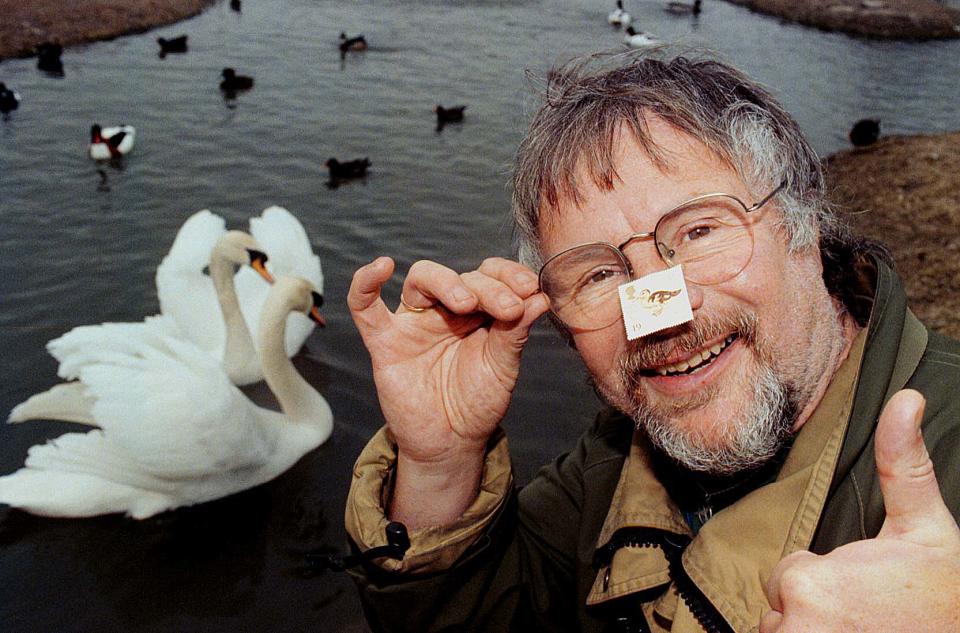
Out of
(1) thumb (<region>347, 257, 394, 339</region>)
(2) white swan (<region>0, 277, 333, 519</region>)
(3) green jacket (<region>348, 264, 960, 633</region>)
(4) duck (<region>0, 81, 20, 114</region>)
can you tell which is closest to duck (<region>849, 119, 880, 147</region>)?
(2) white swan (<region>0, 277, 333, 519</region>)

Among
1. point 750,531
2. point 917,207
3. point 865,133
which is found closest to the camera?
point 750,531

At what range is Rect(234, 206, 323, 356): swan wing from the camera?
623 cm

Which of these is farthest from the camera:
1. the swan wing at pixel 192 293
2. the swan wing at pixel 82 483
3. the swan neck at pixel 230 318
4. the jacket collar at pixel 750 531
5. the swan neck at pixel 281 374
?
the swan wing at pixel 192 293

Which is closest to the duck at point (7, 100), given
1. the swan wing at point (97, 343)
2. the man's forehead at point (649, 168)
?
the swan wing at point (97, 343)

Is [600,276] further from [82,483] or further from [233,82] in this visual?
[233,82]

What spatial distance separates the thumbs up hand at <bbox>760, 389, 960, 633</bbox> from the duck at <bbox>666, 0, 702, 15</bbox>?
24496 millimetres

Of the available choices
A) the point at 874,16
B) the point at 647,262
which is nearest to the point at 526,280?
the point at 647,262

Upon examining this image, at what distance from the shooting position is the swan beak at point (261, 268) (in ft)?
20.8

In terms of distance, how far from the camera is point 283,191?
9258 mm

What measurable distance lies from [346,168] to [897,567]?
29.8 feet

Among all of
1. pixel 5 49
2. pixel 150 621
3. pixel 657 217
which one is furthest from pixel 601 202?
Result: pixel 5 49

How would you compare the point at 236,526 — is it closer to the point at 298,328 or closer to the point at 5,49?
the point at 298,328

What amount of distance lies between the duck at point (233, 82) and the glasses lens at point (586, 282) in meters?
12.2

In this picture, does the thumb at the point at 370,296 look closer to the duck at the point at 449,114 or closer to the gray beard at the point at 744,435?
the gray beard at the point at 744,435
